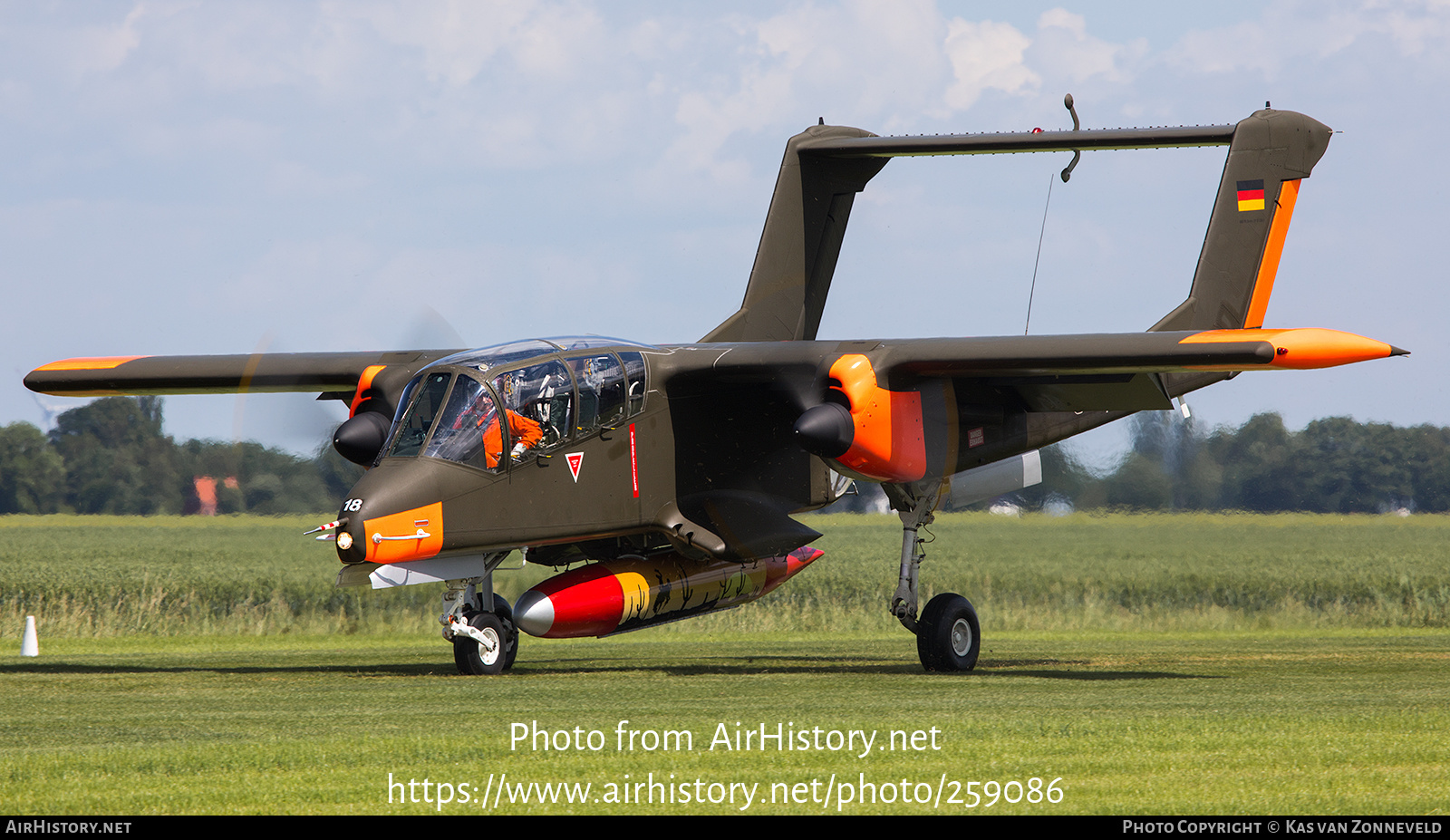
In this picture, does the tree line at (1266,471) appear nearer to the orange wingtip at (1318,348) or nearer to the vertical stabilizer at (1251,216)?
the vertical stabilizer at (1251,216)

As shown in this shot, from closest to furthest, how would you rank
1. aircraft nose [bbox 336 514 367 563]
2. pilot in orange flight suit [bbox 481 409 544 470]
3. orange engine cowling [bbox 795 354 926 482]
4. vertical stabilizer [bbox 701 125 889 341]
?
aircraft nose [bbox 336 514 367 563]
pilot in orange flight suit [bbox 481 409 544 470]
orange engine cowling [bbox 795 354 926 482]
vertical stabilizer [bbox 701 125 889 341]

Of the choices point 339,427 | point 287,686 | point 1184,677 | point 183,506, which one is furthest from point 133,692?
point 183,506

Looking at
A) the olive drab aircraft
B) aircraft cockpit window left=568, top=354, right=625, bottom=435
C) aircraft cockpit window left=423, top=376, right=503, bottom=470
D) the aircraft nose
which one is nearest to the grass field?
the olive drab aircraft

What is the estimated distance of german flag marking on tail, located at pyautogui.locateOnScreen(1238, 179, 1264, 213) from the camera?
2295 cm

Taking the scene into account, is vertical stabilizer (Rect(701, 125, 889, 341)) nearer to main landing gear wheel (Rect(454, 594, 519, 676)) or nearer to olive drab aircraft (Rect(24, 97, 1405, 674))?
olive drab aircraft (Rect(24, 97, 1405, 674))

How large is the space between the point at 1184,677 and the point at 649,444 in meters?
6.78

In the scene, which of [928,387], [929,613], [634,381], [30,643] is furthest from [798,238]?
[30,643]

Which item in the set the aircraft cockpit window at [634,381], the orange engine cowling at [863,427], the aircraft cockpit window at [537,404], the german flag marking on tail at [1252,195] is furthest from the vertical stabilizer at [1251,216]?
the aircraft cockpit window at [537,404]

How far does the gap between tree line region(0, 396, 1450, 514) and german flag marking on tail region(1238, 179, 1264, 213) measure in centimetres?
441

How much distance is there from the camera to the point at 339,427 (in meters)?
19.3

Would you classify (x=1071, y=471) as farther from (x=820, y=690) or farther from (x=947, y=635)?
(x=820, y=690)

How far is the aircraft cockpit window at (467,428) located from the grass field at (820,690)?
7.88 ft

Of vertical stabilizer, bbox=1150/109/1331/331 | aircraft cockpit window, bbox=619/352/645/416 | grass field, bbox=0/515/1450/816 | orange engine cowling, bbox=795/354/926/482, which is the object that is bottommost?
grass field, bbox=0/515/1450/816
